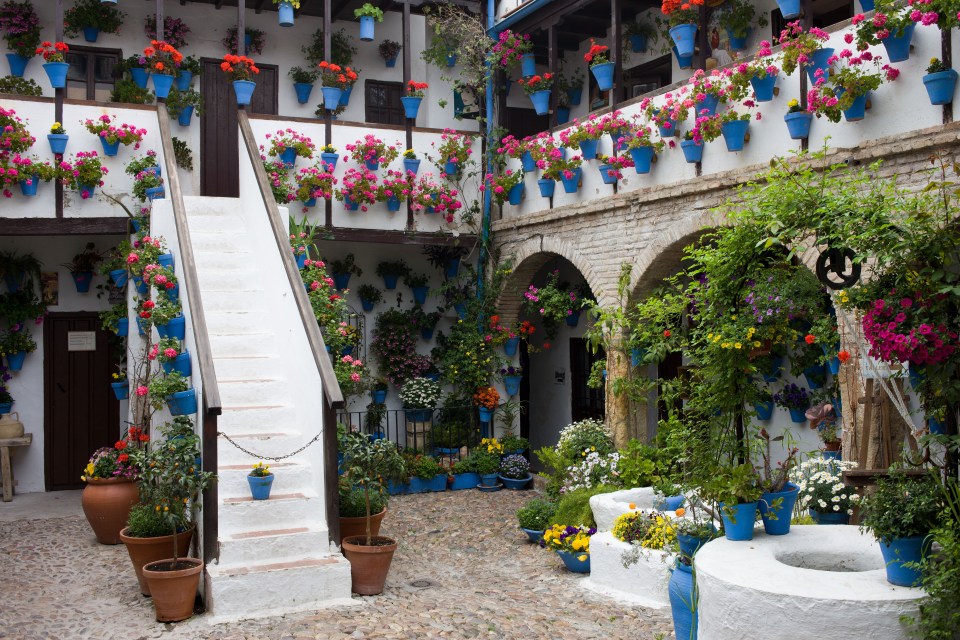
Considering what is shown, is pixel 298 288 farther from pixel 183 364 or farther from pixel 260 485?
pixel 260 485

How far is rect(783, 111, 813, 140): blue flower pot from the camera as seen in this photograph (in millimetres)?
7430

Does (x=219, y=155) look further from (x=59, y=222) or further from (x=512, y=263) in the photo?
(x=512, y=263)

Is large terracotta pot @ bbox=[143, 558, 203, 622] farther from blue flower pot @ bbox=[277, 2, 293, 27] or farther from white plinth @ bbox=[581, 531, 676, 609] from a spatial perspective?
blue flower pot @ bbox=[277, 2, 293, 27]

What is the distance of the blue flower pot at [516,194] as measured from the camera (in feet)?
37.6

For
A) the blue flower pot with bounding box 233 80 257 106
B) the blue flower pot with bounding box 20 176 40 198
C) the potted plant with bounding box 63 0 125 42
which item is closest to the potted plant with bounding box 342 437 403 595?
the blue flower pot with bounding box 20 176 40 198

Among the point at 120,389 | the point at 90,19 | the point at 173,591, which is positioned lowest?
the point at 173,591

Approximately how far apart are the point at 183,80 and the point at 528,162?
4.53 meters

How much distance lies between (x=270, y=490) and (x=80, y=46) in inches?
283

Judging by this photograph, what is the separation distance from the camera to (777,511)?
532 cm

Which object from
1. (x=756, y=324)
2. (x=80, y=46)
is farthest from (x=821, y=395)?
(x=80, y=46)

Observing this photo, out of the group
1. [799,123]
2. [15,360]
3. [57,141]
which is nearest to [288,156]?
[57,141]

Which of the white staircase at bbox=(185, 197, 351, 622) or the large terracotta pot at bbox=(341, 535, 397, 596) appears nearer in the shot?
the white staircase at bbox=(185, 197, 351, 622)

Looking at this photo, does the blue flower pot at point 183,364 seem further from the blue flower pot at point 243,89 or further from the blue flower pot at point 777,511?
the blue flower pot at point 777,511

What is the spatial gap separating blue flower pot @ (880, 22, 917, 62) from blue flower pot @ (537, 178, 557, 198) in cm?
466
